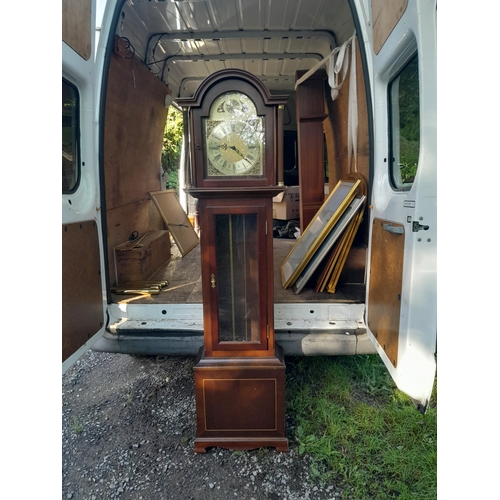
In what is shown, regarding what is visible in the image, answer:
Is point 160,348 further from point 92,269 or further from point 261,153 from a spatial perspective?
point 261,153

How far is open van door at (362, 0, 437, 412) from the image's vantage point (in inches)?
60.9

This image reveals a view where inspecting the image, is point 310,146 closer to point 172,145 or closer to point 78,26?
point 78,26

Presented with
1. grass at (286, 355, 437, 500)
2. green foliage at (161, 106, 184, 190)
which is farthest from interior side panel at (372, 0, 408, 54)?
green foliage at (161, 106, 184, 190)

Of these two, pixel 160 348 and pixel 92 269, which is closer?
pixel 92 269

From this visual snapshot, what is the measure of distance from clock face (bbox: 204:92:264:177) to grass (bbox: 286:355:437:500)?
1655 mm

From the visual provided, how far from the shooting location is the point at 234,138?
74.5 inches

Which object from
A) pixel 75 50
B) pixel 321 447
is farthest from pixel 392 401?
pixel 75 50

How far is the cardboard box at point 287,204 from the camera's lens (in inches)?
223

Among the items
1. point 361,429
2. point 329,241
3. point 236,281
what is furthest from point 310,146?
point 361,429

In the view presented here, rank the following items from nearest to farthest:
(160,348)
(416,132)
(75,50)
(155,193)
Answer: (416,132) < (75,50) < (160,348) < (155,193)

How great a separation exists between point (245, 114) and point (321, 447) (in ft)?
6.44

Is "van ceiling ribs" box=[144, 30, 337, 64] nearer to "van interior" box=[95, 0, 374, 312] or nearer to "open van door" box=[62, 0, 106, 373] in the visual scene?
"van interior" box=[95, 0, 374, 312]

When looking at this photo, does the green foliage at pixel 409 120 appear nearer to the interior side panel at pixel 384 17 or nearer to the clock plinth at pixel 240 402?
the interior side panel at pixel 384 17

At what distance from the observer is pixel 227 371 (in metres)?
2.12
